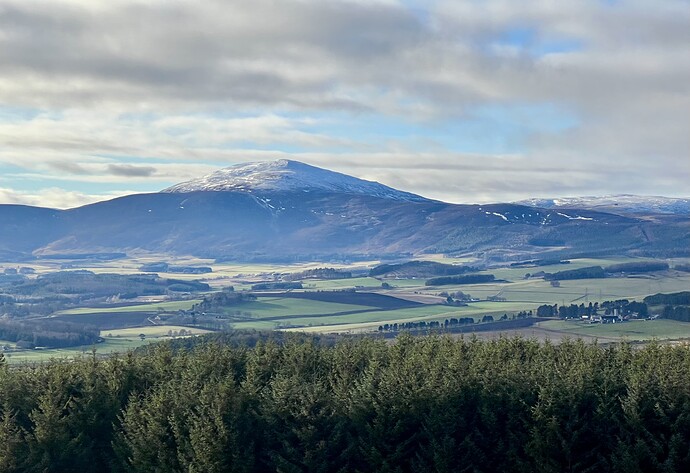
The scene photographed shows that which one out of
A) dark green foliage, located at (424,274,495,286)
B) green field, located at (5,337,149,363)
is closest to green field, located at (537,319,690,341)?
green field, located at (5,337,149,363)

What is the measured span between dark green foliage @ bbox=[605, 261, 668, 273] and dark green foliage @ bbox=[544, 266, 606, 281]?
3189 millimetres

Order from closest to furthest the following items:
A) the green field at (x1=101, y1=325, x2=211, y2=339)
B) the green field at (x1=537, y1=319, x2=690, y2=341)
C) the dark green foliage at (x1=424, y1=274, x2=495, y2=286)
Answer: the green field at (x1=537, y1=319, x2=690, y2=341) → the green field at (x1=101, y1=325, x2=211, y2=339) → the dark green foliage at (x1=424, y1=274, x2=495, y2=286)

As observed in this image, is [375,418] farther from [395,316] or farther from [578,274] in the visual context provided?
[578,274]

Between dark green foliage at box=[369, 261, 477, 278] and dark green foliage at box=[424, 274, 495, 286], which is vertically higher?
dark green foliage at box=[369, 261, 477, 278]

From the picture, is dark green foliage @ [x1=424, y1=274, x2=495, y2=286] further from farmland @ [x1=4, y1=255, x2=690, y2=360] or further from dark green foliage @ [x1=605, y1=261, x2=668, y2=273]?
dark green foliage @ [x1=605, y1=261, x2=668, y2=273]

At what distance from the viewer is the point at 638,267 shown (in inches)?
6275

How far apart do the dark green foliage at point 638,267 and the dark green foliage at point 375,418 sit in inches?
4809

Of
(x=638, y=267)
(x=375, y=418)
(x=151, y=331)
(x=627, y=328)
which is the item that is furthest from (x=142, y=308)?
(x=375, y=418)

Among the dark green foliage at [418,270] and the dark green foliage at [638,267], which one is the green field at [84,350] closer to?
the dark green foliage at [418,270]

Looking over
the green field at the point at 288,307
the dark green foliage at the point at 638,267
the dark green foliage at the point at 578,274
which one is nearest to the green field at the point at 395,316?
the green field at the point at 288,307

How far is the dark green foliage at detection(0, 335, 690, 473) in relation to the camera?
33.2m

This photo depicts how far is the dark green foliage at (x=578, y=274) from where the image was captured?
150m

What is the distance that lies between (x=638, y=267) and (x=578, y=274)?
1562cm

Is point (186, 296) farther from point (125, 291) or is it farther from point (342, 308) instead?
point (342, 308)
